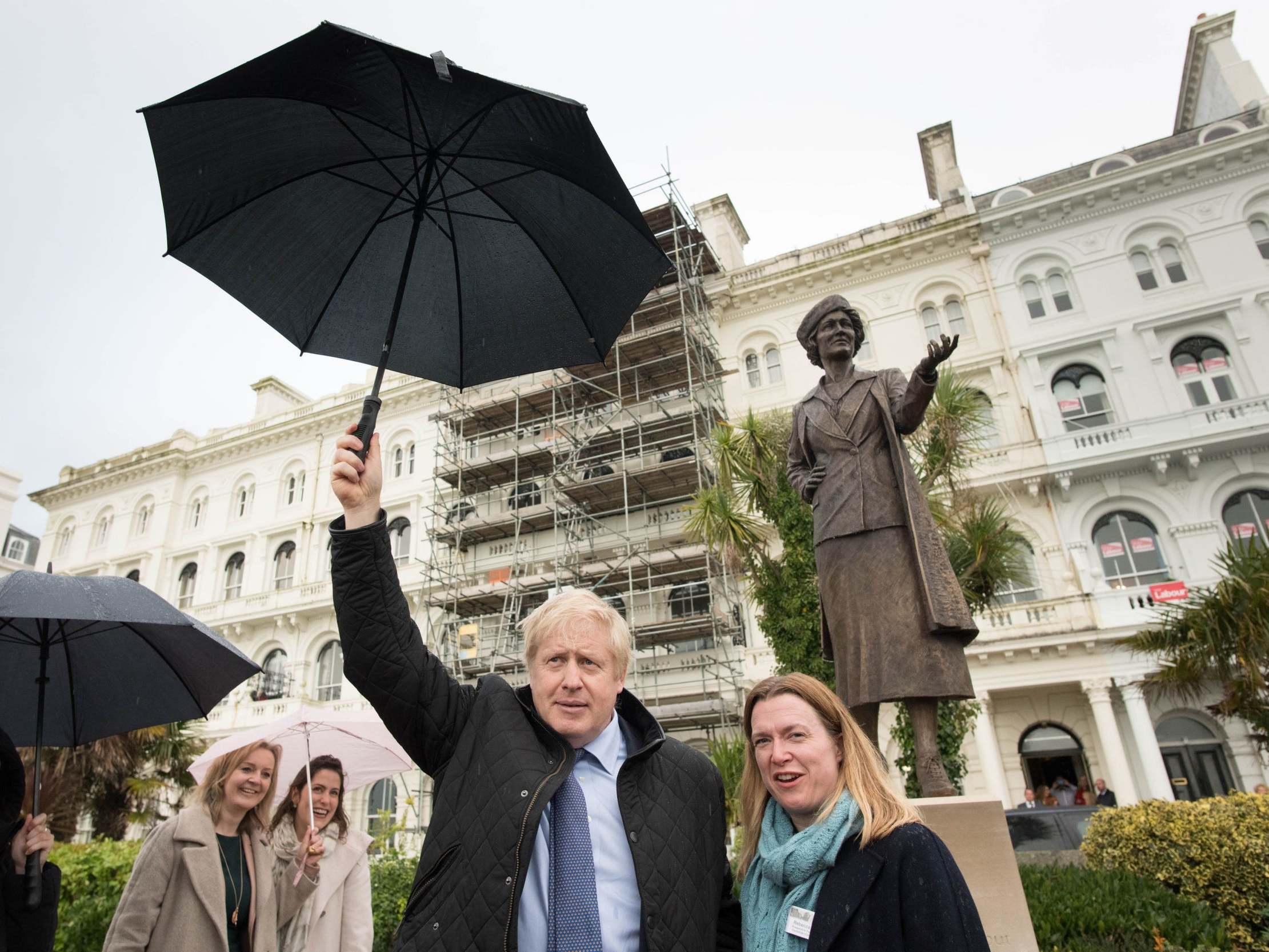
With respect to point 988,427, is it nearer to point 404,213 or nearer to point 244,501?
point 404,213

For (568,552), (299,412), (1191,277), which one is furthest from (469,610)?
(1191,277)

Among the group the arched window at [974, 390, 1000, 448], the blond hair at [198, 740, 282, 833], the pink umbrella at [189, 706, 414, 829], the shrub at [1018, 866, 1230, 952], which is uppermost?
the arched window at [974, 390, 1000, 448]

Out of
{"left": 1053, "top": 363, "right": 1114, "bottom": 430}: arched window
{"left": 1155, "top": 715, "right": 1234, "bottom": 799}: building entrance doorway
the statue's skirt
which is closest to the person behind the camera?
the statue's skirt

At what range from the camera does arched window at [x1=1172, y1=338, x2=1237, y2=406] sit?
1723cm

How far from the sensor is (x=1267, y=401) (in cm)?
1612

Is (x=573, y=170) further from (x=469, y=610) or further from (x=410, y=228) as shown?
(x=469, y=610)

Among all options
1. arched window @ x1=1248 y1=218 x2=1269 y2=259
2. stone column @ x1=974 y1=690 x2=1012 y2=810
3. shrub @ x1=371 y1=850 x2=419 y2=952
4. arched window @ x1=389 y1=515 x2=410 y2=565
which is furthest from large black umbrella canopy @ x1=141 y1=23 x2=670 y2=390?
arched window @ x1=389 y1=515 x2=410 y2=565

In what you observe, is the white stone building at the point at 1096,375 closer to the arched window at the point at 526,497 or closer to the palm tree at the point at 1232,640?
the palm tree at the point at 1232,640

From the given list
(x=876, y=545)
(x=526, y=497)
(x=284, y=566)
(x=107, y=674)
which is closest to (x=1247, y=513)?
(x=876, y=545)

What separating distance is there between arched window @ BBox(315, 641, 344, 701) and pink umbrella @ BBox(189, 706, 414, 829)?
19793mm

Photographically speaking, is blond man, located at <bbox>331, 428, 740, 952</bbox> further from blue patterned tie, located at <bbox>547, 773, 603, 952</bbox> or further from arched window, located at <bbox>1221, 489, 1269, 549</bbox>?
arched window, located at <bbox>1221, 489, 1269, 549</bbox>

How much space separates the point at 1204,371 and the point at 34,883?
21.6 m

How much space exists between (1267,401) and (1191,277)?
372cm

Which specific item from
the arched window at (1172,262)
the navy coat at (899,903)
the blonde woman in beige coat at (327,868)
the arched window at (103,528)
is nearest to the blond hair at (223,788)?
the blonde woman in beige coat at (327,868)
